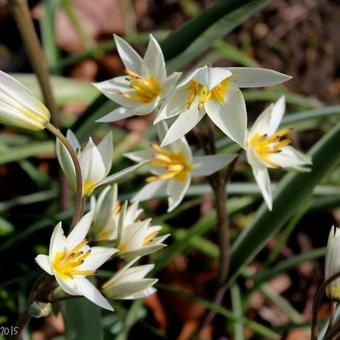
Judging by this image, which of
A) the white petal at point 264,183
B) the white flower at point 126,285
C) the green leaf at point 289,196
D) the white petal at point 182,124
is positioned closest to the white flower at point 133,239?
the white flower at point 126,285

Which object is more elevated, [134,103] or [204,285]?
[134,103]

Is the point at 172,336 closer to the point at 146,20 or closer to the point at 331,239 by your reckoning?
the point at 331,239

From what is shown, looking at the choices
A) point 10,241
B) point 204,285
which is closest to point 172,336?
point 204,285

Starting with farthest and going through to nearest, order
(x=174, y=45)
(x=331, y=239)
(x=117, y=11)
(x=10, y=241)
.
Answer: (x=117, y=11), (x=10, y=241), (x=174, y=45), (x=331, y=239)

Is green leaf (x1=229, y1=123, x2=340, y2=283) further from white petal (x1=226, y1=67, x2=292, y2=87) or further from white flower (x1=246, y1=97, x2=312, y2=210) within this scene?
white petal (x1=226, y1=67, x2=292, y2=87)

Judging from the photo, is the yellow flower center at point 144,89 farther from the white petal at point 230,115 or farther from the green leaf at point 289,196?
the green leaf at point 289,196

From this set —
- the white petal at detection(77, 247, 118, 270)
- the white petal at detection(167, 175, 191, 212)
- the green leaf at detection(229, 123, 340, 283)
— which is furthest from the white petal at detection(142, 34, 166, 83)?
the green leaf at detection(229, 123, 340, 283)

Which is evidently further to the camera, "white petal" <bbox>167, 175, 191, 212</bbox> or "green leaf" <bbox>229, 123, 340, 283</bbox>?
"green leaf" <bbox>229, 123, 340, 283</bbox>
